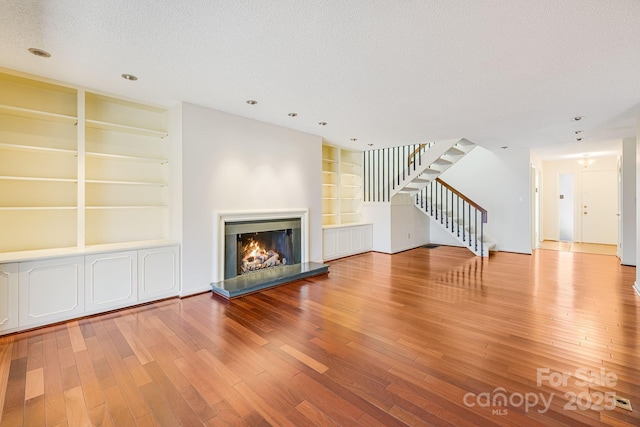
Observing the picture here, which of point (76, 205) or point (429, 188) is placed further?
point (429, 188)

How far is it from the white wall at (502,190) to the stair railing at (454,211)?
373 mm

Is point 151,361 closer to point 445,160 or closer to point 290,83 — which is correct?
point 290,83

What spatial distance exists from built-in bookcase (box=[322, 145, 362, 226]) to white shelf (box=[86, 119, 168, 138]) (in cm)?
353

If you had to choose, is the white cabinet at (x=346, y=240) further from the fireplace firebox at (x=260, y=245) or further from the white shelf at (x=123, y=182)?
the white shelf at (x=123, y=182)

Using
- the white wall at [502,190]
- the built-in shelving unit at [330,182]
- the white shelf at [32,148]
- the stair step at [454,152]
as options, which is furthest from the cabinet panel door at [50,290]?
the white wall at [502,190]

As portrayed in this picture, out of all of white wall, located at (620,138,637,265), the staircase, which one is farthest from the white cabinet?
white wall, located at (620,138,637,265)

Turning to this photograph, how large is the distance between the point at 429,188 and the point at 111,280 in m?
7.96

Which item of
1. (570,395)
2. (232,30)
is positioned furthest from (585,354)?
(232,30)

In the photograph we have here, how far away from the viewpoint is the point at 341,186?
712 cm

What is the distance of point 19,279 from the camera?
289cm

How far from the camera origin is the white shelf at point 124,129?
3.62m

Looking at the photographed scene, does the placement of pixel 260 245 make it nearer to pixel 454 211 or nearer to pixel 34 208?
pixel 34 208

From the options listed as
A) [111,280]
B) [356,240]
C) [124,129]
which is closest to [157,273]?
[111,280]

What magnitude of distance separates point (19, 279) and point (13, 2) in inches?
98.0
